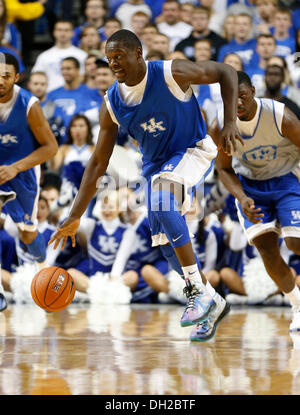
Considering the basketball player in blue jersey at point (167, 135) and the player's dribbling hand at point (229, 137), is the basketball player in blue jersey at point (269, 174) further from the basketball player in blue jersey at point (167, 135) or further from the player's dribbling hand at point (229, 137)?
the player's dribbling hand at point (229, 137)

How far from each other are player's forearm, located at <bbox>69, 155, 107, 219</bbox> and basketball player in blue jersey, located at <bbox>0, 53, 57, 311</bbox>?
1.20 metres

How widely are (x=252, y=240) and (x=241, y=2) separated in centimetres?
494

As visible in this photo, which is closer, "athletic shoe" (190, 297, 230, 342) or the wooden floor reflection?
the wooden floor reflection

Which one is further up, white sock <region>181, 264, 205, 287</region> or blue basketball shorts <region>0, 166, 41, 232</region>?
blue basketball shorts <region>0, 166, 41, 232</region>

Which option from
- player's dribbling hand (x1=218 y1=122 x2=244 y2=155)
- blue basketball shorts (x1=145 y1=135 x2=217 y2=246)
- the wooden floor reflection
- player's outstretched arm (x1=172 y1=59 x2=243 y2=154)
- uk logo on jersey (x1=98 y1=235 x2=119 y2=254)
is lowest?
the wooden floor reflection

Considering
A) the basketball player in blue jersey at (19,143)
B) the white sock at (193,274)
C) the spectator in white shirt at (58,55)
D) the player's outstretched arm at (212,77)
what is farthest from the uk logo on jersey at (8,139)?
the spectator in white shirt at (58,55)

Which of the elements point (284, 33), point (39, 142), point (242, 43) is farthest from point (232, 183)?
point (284, 33)

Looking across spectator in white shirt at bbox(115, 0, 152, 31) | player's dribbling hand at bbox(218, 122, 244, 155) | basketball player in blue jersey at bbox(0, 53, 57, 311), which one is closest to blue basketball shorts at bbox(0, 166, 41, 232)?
basketball player in blue jersey at bbox(0, 53, 57, 311)

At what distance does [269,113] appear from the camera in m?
4.90

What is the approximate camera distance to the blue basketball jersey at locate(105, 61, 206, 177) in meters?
4.27

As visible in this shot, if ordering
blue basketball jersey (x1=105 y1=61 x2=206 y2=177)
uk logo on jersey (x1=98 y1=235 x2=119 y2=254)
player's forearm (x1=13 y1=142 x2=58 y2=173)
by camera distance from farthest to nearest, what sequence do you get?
1. uk logo on jersey (x1=98 y1=235 x2=119 y2=254)
2. player's forearm (x1=13 y1=142 x2=58 y2=173)
3. blue basketball jersey (x1=105 y1=61 x2=206 y2=177)

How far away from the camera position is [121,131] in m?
7.45

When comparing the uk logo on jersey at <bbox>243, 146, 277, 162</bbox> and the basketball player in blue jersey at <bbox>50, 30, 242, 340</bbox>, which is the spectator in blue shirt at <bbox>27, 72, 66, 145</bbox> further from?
the basketball player in blue jersey at <bbox>50, 30, 242, 340</bbox>
